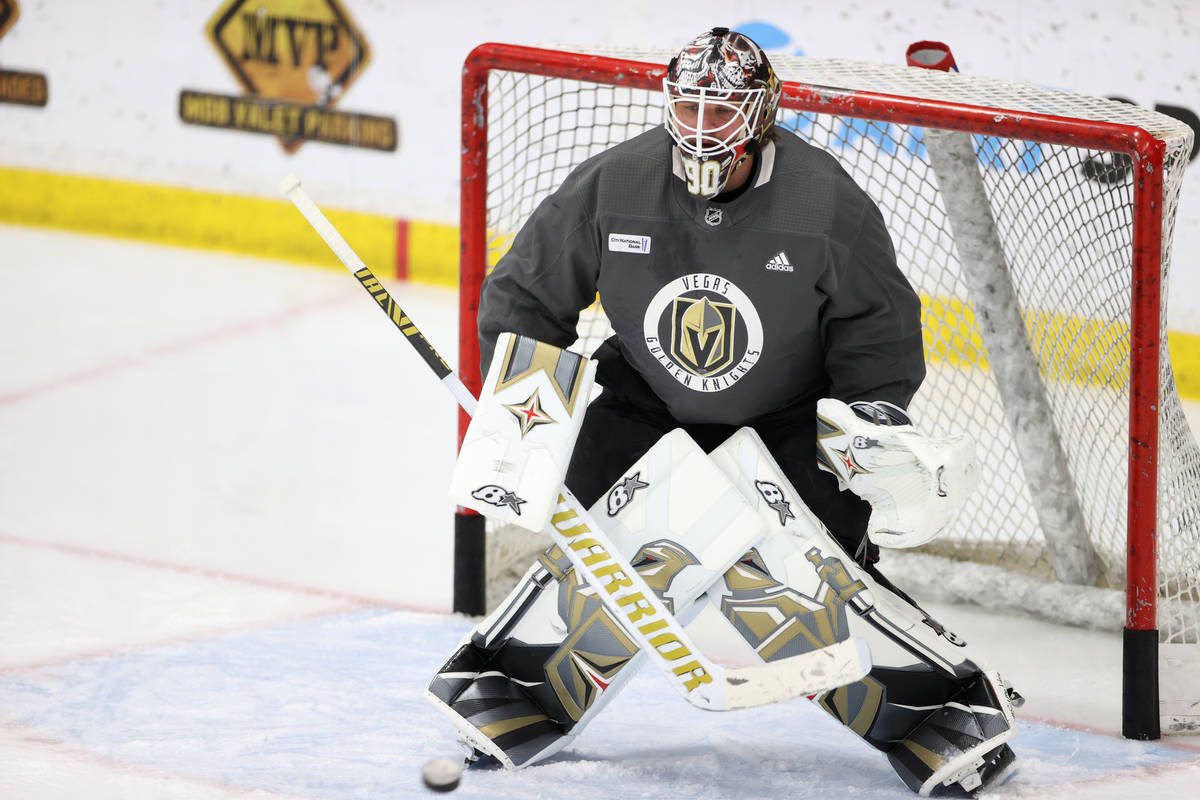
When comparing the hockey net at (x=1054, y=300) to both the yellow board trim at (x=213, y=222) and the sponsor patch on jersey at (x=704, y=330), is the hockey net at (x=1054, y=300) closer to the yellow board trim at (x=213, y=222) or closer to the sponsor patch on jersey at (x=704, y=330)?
the sponsor patch on jersey at (x=704, y=330)

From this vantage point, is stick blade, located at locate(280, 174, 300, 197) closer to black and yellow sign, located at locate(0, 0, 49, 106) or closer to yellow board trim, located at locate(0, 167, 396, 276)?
yellow board trim, located at locate(0, 167, 396, 276)

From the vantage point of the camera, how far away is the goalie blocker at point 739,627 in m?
2.37

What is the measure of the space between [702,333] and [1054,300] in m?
1.12

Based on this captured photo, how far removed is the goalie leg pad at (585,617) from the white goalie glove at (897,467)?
0.53 ft

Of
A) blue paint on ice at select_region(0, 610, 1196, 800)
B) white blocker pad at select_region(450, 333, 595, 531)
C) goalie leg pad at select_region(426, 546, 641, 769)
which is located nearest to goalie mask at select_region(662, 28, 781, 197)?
white blocker pad at select_region(450, 333, 595, 531)

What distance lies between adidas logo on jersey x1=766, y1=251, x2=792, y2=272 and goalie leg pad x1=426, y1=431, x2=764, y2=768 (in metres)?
0.28

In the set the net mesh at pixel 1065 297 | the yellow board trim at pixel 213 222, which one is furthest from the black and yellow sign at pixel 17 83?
the net mesh at pixel 1065 297

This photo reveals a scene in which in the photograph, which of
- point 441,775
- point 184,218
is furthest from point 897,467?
point 184,218

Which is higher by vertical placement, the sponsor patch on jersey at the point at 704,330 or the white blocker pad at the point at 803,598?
the sponsor patch on jersey at the point at 704,330

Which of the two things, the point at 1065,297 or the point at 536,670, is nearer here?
the point at 536,670

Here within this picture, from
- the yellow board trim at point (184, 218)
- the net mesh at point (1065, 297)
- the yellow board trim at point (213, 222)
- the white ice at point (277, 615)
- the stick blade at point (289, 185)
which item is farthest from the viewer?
the yellow board trim at point (184, 218)

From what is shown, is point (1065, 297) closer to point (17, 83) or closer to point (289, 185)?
point (289, 185)

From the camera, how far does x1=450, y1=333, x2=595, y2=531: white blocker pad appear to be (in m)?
2.28

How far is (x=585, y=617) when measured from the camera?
7.99 feet
